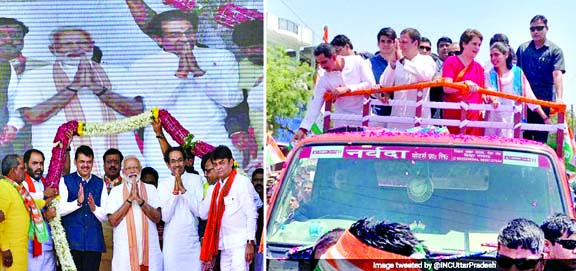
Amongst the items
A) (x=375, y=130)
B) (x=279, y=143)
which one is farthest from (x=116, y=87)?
(x=375, y=130)

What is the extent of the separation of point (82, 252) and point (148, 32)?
1049 mm

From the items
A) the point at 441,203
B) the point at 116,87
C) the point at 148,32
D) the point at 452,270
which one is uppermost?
the point at 148,32

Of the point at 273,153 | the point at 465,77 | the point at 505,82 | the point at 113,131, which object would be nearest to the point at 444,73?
the point at 465,77

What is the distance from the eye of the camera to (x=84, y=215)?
3.39 metres

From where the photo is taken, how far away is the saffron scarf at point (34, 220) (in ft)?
11.0

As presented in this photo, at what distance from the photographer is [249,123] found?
122 inches

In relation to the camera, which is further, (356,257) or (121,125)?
(121,125)

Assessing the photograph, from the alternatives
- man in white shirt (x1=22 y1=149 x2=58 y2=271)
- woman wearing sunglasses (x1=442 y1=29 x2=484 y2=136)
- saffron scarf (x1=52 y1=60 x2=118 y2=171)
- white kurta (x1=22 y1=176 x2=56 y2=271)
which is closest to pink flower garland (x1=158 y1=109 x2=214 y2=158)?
saffron scarf (x1=52 y1=60 x2=118 y2=171)

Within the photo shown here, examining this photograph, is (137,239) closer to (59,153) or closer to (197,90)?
(59,153)

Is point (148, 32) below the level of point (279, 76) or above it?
above

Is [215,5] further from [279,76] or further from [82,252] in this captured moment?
[82,252]

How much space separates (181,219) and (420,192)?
43.5 inches

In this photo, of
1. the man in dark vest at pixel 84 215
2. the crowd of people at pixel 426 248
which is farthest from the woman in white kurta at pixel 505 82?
the man in dark vest at pixel 84 215

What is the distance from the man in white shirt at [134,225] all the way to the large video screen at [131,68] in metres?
0.29
